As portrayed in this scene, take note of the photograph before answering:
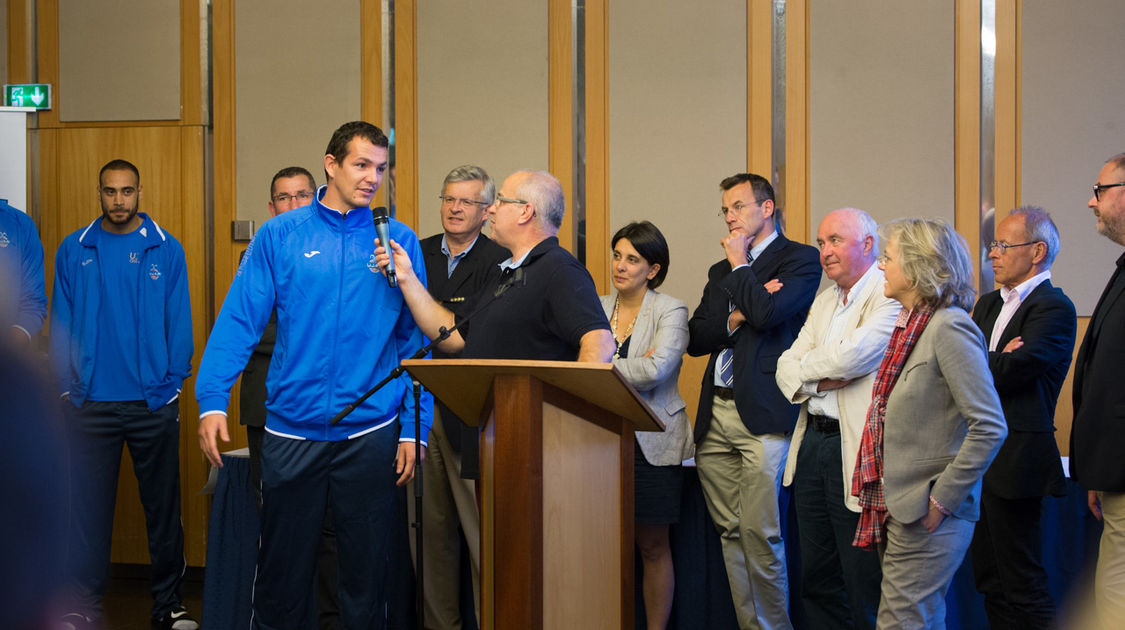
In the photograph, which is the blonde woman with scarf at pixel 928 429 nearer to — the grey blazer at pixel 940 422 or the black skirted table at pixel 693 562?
the grey blazer at pixel 940 422

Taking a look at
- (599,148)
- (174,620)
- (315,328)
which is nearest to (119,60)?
(599,148)

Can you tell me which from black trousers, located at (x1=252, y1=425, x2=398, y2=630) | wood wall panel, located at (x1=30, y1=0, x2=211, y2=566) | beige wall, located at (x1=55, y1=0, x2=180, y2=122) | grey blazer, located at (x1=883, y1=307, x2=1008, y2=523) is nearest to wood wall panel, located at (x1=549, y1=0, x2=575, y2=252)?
wood wall panel, located at (x1=30, y1=0, x2=211, y2=566)

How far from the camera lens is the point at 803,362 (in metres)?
3.23

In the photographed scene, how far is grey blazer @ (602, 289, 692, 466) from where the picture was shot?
3494 millimetres

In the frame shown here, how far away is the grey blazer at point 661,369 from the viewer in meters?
3.49

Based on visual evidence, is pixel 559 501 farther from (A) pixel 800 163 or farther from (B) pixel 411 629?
(A) pixel 800 163

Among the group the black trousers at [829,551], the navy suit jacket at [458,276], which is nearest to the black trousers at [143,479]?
the navy suit jacket at [458,276]

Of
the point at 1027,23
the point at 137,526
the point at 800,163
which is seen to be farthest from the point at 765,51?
the point at 137,526

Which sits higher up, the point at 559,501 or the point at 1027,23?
the point at 1027,23

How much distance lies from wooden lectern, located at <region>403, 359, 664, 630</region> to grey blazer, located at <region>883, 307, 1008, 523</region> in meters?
0.70

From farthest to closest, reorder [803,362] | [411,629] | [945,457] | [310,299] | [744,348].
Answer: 1. [411,629]
2. [744,348]
3. [803,362]
4. [310,299]
5. [945,457]

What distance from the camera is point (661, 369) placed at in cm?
350

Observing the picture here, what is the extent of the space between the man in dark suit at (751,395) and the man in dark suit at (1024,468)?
697mm

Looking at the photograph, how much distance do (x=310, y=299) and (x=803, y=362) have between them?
A: 1.60m
